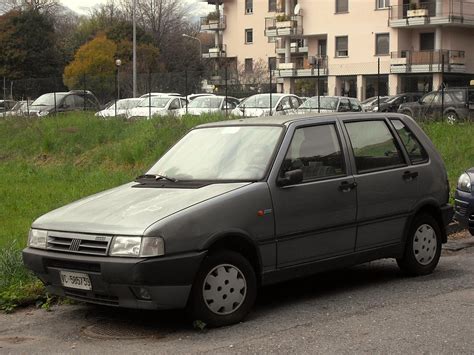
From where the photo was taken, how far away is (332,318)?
21.0ft

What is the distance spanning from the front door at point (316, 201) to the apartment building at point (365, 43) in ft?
125

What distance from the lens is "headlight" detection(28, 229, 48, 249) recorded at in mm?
6375

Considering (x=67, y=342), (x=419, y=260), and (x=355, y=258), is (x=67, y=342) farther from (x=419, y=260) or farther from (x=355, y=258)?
(x=419, y=260)

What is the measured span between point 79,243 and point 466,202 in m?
5.53

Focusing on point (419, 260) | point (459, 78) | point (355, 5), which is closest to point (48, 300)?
point (419, 260)

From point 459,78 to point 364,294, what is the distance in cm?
4616

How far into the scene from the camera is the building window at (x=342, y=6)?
5647 centimetres

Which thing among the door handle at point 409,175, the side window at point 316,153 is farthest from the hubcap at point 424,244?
the side window at point 316,153

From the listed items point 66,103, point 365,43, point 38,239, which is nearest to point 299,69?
point 365,43

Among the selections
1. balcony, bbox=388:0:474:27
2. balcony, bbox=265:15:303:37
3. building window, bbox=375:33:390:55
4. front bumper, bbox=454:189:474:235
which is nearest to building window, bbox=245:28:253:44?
balcony, bbox=265:15:303:37

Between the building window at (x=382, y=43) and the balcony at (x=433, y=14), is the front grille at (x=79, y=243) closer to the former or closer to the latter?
the balcony at (x=433, y=14)

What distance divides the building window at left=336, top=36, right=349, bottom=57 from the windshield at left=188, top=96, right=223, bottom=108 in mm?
29756

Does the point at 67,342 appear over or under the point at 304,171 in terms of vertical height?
under

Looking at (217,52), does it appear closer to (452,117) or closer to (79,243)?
(452,117)
